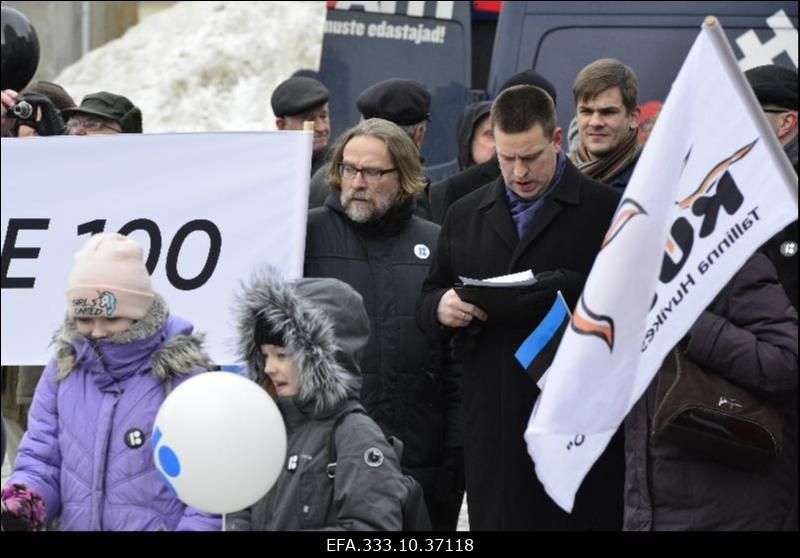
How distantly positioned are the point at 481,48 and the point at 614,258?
639 centimetres

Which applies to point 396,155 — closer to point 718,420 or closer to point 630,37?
point 718,420

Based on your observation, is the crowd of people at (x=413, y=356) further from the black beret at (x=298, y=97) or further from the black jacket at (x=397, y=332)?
the black beret at (x=298, y=97)

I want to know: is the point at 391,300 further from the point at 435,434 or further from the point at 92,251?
the point at 92,251

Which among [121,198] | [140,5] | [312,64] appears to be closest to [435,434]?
[121,198]

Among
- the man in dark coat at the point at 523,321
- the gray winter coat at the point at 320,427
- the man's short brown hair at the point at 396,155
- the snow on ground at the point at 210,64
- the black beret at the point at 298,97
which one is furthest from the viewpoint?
the snow on ground at the point at 210,64

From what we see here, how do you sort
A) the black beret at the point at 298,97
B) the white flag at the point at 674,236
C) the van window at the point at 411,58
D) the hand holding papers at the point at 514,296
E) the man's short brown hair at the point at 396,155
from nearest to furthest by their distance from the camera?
the white flag at the point at 674,236 < the hand holding papers at the point at 514,296 < the man's short brown hair at the point at 396,155 < the black beret at the point at 298,97 < the van window at the point at 411,58

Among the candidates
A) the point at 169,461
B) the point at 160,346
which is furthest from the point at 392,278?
the point at 169,461

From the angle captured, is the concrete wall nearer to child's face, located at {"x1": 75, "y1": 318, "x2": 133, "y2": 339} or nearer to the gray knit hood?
child's face, located at {"x1": 75, "y1": 318, "x2": 133, "y2": 339}

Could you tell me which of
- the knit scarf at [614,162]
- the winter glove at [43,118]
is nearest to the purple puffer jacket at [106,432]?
the winter glove at [43,118]

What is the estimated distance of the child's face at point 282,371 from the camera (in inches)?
179

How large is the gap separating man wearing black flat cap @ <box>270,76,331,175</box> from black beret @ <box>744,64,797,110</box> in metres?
2.30

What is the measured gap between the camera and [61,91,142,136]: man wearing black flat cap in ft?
23.1

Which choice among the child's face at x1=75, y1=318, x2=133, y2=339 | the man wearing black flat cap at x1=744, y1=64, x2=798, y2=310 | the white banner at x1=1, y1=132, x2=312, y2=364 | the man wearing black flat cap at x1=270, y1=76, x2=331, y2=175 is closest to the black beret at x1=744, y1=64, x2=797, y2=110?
the man wearing black flat cap at x1=744, y1=64, x2=798, y2=310

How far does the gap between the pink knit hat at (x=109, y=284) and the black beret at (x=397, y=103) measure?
2363 millimetres
